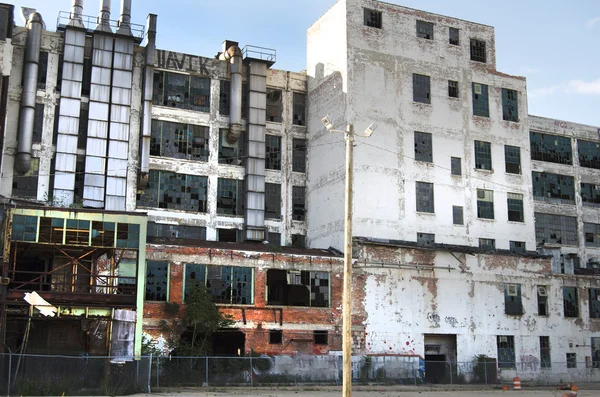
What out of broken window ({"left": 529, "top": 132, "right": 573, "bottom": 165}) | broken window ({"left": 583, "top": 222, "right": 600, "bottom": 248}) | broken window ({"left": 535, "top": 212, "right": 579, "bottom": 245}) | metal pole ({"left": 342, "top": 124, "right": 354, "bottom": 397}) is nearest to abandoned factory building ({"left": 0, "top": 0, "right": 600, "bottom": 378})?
broken window ({"left": 535, "top": 212, "right": 579, "bottom": 245})

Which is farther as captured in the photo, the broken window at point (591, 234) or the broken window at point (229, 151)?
the broken window at point (591, 234)

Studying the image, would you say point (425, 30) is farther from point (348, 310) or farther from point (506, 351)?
point (348, 310)

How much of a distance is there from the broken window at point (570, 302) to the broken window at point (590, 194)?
11.3 m

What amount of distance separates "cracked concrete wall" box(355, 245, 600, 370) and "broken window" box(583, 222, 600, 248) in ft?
29.2

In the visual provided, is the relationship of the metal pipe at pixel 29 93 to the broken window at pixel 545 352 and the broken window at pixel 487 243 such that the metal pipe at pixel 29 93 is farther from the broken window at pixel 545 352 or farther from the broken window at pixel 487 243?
the broken window at pixel 545 352

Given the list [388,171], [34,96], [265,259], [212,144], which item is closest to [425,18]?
[388,171]

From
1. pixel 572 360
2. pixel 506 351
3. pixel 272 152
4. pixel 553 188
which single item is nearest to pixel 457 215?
pixel 506 351

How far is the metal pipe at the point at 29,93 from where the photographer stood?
4650 centimetres

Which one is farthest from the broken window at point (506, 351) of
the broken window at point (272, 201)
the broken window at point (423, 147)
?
the broken window at point (272, 201)

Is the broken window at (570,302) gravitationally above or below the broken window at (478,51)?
below

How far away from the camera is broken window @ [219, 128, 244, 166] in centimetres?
5309

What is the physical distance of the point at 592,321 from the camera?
182ft

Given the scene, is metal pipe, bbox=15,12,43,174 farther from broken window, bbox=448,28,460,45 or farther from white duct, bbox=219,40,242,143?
broken window, bbox=448,28,460,45

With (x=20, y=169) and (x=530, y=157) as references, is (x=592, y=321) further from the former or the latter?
(x=20, y=169)
